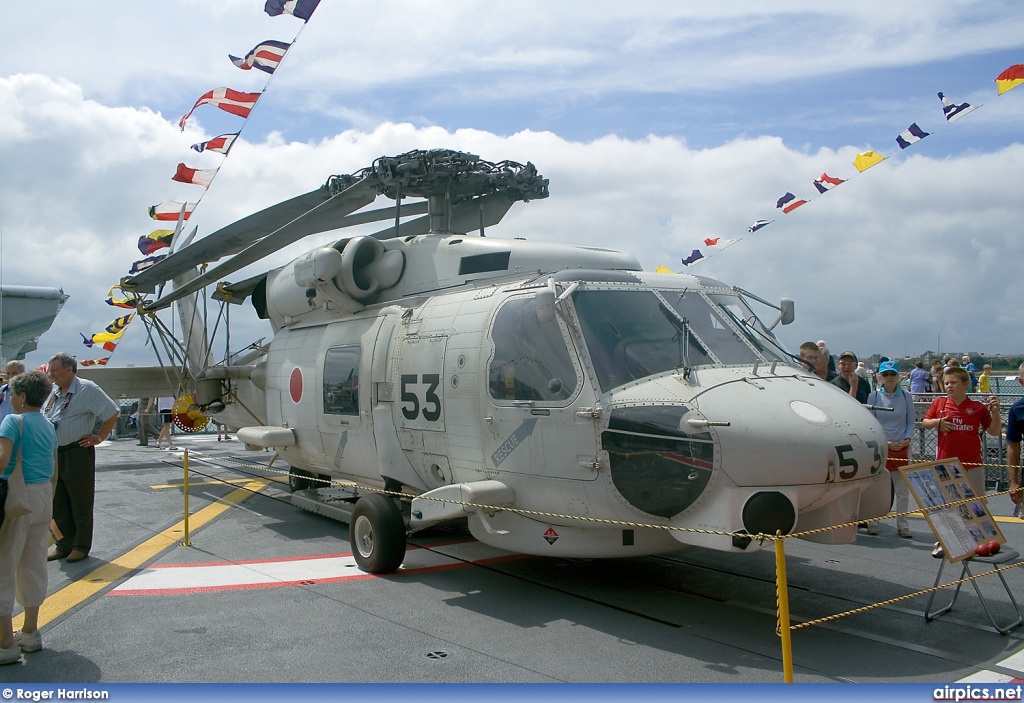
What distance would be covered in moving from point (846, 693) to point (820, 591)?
2548 mm

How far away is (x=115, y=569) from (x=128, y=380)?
8225 millimetres

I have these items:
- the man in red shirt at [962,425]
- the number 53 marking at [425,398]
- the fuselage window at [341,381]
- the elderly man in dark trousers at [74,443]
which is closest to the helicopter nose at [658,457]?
the number 53 marking at [425,398]

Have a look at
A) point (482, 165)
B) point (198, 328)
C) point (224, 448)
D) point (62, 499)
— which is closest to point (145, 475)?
point (198, 328)

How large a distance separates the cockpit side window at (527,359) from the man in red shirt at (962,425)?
434 centimetres

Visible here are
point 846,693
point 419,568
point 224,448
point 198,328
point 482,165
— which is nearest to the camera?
point 846,693

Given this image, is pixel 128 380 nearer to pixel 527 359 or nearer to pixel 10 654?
pixel 10 654

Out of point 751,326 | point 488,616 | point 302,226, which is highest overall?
point 302,226

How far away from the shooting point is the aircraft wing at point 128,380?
584 inches

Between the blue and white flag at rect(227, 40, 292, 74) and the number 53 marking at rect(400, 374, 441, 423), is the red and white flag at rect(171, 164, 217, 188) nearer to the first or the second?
the blue and white flag at rect(227, 40, 292, 74)

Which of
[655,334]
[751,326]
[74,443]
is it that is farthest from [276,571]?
[751,326]

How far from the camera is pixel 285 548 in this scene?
866 centimetres

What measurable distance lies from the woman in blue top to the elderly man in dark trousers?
220 cm

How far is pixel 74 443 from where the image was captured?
25.7ft

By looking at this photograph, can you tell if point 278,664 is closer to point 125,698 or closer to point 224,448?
point 125,698
